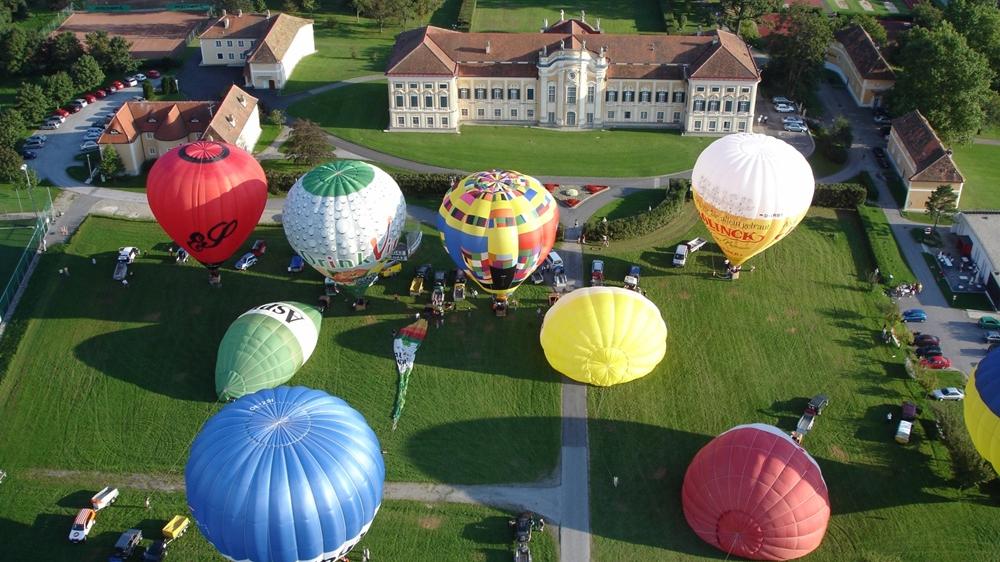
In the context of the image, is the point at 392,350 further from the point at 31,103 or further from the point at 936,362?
the point at 31,103

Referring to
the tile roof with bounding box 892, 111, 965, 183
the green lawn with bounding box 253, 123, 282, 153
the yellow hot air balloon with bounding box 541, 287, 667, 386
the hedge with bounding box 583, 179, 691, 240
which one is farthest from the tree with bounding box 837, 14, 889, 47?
the yellow hot air balloon with bounding box 541, 287, 667, 386

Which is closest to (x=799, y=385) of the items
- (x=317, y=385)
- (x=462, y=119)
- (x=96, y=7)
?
(x=317, y=385)

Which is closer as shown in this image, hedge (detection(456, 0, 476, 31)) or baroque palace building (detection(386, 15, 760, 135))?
baroque palace building (detection(386, 15, 760, 135))

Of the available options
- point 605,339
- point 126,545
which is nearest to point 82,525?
point 126,545

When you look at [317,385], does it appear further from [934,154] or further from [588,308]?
[934,154]

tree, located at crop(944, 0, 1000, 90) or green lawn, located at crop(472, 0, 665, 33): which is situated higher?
tree, located at crop(944, 0, 1000, 90)

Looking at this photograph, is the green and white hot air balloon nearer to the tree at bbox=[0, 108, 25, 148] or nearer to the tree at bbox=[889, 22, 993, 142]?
the tree at bbox=[0, 108, 25, 148]
